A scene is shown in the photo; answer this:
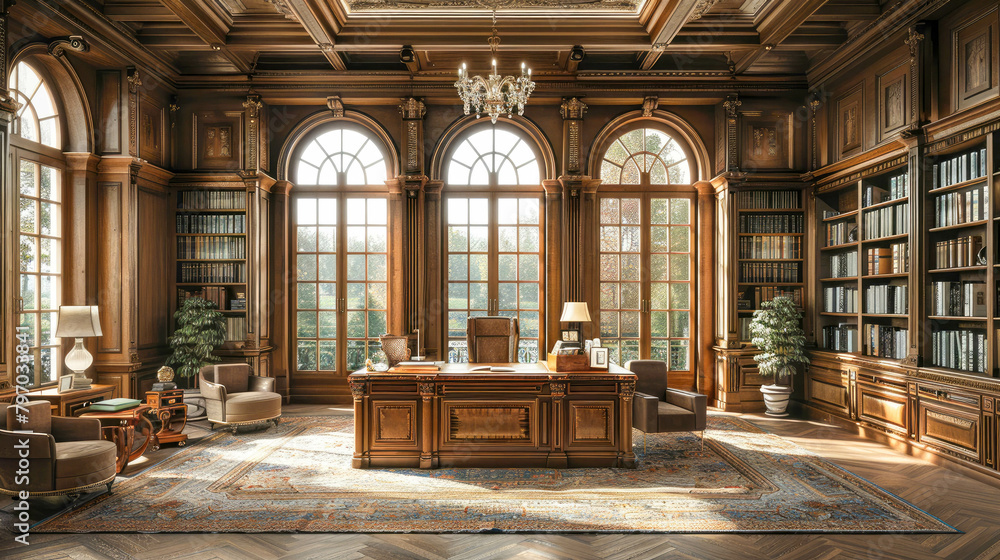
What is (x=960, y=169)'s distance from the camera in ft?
16.1

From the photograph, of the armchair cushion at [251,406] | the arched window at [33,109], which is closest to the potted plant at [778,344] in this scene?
the armchair cushion at [251,406]

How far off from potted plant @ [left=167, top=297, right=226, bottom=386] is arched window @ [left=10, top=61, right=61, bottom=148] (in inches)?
90.5

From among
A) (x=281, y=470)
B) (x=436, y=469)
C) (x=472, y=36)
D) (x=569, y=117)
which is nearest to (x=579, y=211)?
(x=569, y=117)

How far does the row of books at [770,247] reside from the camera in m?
7.26

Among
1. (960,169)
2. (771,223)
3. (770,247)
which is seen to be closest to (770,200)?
(771,223)

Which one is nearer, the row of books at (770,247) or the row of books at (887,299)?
the row of books at (887,299)

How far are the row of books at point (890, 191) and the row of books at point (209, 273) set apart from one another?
770 centimetres

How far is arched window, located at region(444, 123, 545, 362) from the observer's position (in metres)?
7.53

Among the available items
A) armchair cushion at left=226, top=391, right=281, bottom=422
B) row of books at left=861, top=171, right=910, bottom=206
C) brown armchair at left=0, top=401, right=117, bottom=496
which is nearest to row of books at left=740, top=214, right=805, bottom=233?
row of books at left=861, top=171, right=910, bottom=206

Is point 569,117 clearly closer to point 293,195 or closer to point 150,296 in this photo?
point 293,195

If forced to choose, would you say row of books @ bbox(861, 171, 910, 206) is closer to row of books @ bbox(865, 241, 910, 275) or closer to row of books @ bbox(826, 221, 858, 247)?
row of books @ bbox(826, 221, 858, 247)

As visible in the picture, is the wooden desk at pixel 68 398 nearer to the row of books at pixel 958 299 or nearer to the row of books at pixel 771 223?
the row of books at pixel 771 223

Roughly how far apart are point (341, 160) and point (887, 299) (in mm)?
6955

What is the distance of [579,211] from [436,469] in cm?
402
